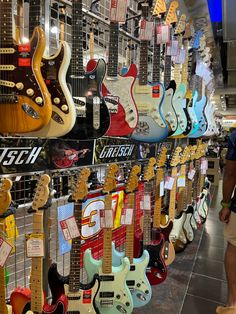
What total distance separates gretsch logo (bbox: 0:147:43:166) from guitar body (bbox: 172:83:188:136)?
46.1 inches

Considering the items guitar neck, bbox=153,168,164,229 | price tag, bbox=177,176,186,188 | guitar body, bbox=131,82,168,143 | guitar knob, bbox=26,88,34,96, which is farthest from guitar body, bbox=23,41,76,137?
price tag, bbox=177,176,186,188

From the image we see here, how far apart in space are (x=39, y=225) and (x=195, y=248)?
2348mm

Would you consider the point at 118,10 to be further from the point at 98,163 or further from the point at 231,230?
the point at 231,230

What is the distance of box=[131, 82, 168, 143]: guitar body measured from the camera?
1.78 m

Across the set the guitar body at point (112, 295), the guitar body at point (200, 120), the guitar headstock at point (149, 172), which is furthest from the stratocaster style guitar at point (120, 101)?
the guitar body at point (200, 120)

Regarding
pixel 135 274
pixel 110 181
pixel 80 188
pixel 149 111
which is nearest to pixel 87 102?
pixel 80 188

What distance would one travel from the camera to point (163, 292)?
2227 mm

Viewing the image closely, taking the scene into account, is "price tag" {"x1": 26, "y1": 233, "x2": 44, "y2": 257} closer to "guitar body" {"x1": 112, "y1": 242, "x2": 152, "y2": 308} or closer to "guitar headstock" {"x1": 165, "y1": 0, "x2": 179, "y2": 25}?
"guitar body" {"x1": 112, "y1": 242, "x2": 152, "y2": 308}

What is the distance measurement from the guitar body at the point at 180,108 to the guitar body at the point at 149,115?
1.18 ft

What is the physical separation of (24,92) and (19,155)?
0.36 m

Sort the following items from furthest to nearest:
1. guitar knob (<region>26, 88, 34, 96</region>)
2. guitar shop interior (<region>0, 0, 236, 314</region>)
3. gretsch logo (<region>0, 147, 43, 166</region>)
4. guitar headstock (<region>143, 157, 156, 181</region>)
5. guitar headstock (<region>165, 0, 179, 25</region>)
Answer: guitar headstock (<region>165, 0, 179, 25</region>)
guitar headstock (<region>143, 157, 156, 181</region>)
gretsch logo (<region>0, 147, 43, 166</region>)
guitar shop interior (<region>0, 0, 236, 314</region>)
guitar knob (<region>26, 88, 34, 96</region>)

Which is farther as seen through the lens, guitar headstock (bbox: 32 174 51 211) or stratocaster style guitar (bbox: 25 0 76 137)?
guitar headstock (bbox: 32 174 51 211)

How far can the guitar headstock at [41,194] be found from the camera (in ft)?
4.06

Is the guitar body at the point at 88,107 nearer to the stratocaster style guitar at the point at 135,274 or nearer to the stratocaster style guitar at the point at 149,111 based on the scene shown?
the stratocaster style guitar at the point at 149,111
